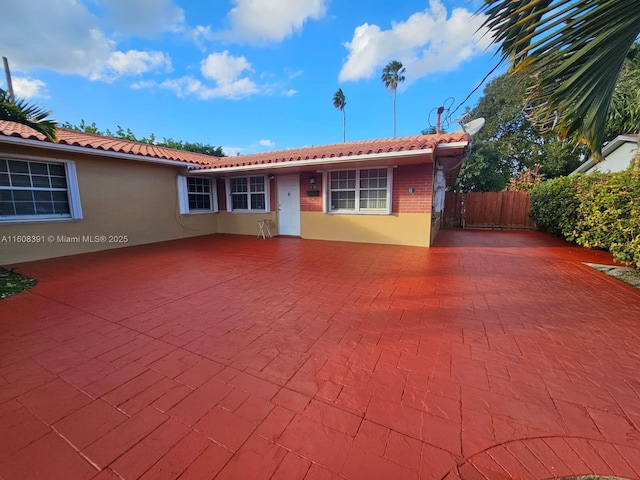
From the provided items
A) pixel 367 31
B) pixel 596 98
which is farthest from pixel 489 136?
pixel 596 98

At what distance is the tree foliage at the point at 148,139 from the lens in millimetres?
18538

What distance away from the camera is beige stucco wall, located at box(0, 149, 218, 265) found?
641cm

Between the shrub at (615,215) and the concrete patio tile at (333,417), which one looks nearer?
the concrete patio tile at (333,417)

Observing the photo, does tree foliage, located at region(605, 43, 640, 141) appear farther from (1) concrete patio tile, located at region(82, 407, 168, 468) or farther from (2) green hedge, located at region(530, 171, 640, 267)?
(1) concrete patio tile, located at region(82, 407, 168, 468)

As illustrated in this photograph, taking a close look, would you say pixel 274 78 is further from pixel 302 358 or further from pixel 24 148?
pixel 302 358

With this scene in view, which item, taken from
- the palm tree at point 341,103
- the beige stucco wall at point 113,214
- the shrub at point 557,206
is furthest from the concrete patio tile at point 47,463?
the palm tree at point 341,103

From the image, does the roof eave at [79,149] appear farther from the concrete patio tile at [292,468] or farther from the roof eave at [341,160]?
the concrete patio tile at [292,468]

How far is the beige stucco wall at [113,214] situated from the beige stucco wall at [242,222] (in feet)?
4.33

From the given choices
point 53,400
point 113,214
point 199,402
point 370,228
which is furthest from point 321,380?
point 113,214

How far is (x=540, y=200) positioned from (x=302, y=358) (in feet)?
38.4

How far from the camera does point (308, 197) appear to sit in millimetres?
9180

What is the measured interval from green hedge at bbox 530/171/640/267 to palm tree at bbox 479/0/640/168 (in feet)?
12.2

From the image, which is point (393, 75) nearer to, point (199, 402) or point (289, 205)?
point (289, 205)

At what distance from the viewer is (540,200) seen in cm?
1002
